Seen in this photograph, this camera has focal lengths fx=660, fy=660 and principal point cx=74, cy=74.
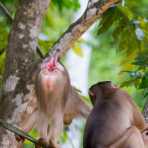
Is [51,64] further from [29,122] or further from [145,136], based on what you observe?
[145,136]

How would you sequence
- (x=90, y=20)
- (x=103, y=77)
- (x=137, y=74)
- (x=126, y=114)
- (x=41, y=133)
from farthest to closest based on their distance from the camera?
(x=103, y=77) < (x=126, y=114) < (x=137, y=74) < (x=41, y=133) < (x=90, y=20)

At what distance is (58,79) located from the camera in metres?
3.31

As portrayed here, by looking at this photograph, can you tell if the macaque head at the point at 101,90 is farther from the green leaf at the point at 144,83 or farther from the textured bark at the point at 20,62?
the textured bark at the point at 20,62

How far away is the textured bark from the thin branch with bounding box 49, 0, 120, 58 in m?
Result: 0.23

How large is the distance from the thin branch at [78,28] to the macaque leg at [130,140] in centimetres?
99

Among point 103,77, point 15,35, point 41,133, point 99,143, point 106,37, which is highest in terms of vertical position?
point 15,35

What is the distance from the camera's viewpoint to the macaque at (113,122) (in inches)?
157

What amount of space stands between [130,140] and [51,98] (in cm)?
78

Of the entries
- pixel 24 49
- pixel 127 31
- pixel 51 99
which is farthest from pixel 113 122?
pixel 24 49

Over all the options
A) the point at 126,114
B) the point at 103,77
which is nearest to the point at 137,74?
the point at 126,114

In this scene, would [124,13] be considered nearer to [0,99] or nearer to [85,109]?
[85,109]

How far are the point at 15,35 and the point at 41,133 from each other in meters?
0.53

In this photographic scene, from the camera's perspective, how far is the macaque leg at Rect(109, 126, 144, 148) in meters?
3.95

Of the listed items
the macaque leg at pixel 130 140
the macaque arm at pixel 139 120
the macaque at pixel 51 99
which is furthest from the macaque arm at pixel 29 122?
→ the macaque arm at pixel 139 120
